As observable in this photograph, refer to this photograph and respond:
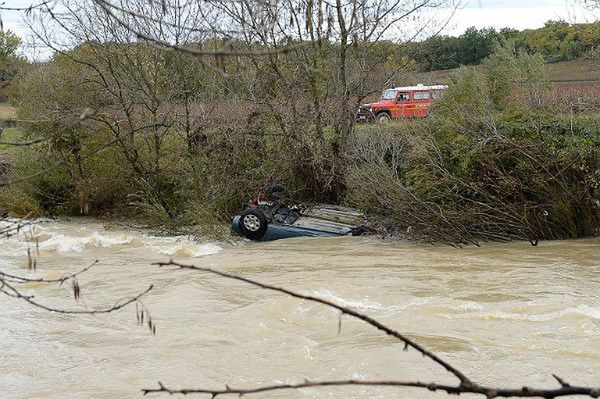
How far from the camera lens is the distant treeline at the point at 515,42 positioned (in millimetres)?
19559

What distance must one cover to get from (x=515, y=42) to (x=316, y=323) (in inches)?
1190

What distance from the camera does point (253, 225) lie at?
16.0 m

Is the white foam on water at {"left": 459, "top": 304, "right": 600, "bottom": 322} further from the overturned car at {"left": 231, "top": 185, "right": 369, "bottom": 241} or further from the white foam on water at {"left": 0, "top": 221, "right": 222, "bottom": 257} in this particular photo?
the white foam on water at {"left": 0, "top": 221, "right": 222, "bottom": 257}

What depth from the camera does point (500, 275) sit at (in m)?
12.1

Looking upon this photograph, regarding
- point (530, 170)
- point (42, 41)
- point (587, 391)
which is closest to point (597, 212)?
point (530, 170)

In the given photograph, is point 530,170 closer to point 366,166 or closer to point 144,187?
point 366,166

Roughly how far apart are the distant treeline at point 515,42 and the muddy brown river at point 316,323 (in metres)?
6.27

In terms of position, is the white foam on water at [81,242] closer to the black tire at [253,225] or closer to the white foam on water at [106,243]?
the white foam on water at [106,243]

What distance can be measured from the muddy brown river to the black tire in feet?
4.24

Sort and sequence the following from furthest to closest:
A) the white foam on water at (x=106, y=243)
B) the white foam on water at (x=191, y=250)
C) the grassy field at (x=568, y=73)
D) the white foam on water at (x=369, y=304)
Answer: the grassy field at (x=568, y=73) → the white foam on water at (x=106, y=243) → the white foam on water at (x=191, y=250) → the white foam on water at (x=369, y=304)

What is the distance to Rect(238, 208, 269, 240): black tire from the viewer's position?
15977 mm

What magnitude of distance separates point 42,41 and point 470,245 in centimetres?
1064

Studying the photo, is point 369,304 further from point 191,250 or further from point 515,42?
point 515,42

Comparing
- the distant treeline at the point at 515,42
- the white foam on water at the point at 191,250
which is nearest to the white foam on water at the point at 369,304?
the white foam on water at the point at 191,250
